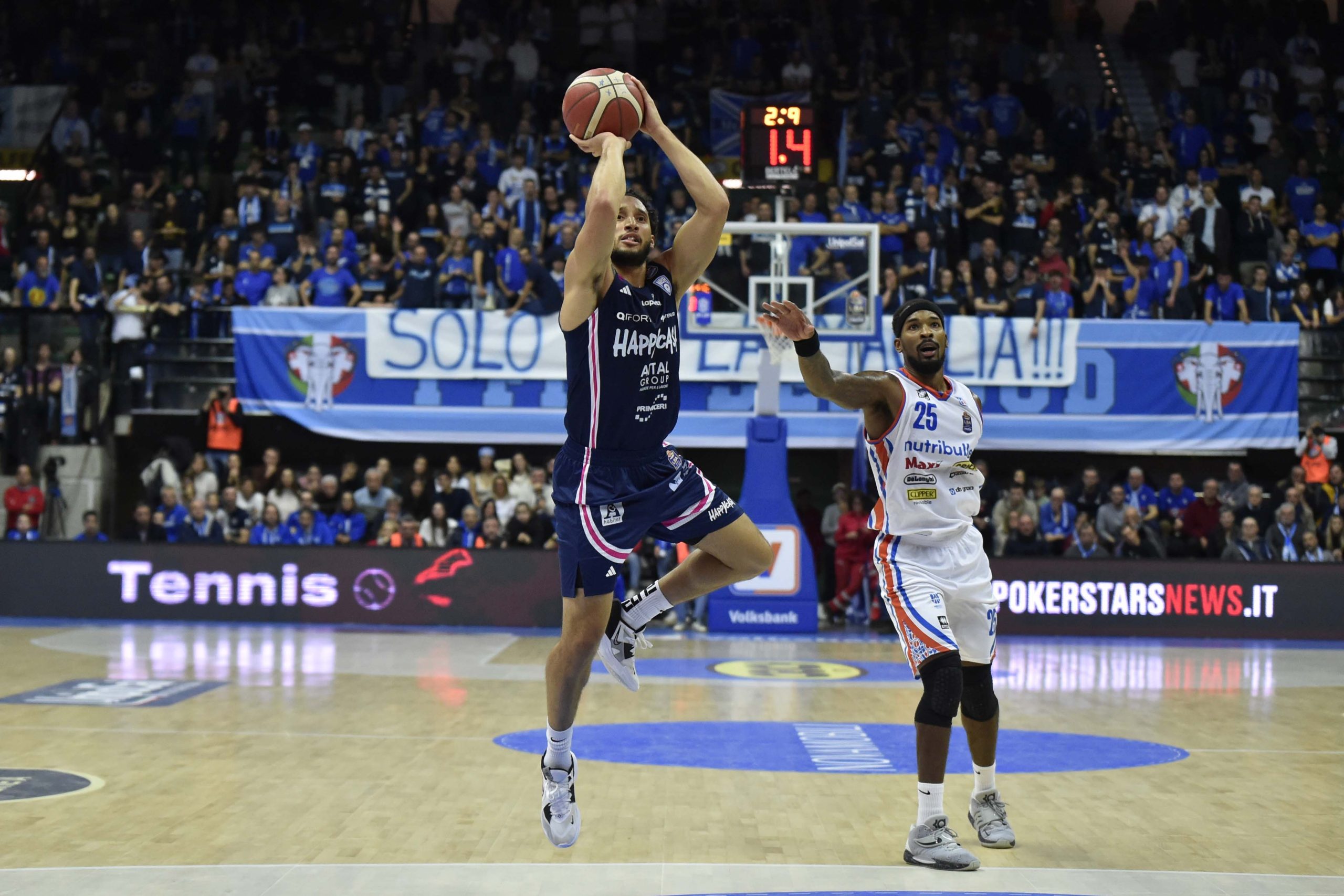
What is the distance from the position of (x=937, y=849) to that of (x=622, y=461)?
6.84 feet

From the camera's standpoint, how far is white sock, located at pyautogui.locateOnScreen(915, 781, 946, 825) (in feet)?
19.8

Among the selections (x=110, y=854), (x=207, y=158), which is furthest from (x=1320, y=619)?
(x=207, y=158)

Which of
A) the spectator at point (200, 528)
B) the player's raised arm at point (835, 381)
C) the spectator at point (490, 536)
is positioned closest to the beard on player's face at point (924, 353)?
the player's raised arm at point (835, 381)

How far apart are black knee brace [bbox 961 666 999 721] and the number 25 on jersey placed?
112 cm

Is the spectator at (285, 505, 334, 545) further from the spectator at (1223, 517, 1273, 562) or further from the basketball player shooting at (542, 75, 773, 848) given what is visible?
the basketball player shooting at (542, 75, 773, 848)

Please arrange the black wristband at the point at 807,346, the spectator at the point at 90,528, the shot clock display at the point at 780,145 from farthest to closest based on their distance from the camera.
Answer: the spectator at the point at 90,528, the shot clock display at the point at 780,145, the black wristband at the point at 807,346

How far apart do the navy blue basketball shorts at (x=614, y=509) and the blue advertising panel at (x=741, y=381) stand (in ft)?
36.9

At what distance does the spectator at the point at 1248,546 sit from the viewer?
1620 cm

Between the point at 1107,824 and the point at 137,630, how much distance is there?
11.3 meters

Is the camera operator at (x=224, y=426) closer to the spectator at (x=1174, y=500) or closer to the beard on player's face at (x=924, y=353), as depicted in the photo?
the spectator at (x=1174, y=500)

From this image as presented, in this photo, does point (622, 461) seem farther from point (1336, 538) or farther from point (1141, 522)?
point (1336, 538)

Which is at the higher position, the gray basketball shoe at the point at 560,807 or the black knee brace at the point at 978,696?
the black knee brace at the point at 978,696

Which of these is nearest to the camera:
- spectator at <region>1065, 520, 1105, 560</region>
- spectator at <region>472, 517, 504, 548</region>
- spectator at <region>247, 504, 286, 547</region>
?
spectator at <region>472, 517, 504, 548</region>

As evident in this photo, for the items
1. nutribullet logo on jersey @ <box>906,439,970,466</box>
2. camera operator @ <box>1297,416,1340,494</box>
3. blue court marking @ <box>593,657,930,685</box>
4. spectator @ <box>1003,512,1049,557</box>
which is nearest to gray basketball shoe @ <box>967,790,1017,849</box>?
nutribullet logo on jersey @ <box>906,439,970,466</box>
